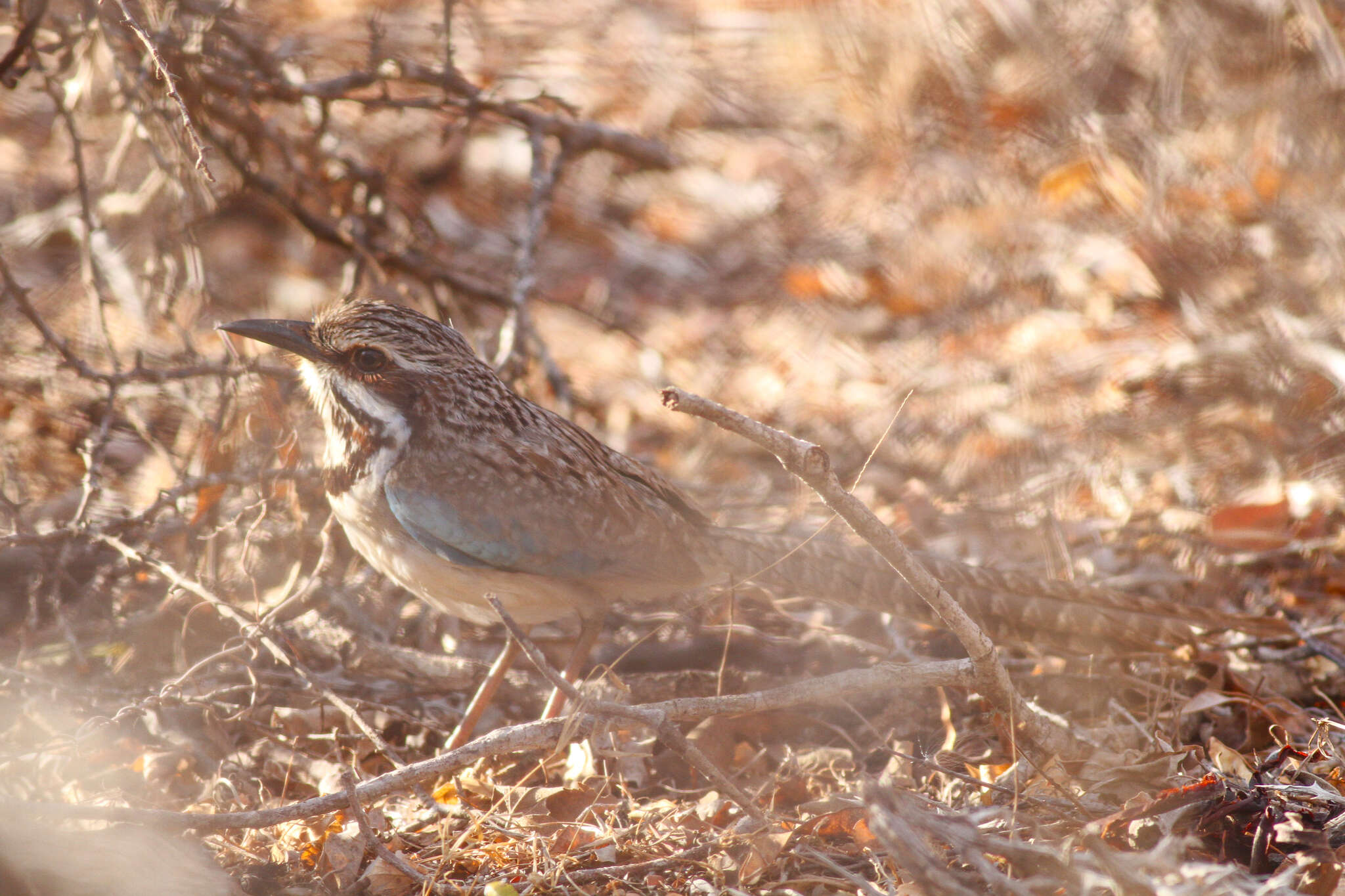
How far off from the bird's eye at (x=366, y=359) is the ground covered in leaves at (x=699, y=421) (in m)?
0.55

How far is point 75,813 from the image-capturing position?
117 inches

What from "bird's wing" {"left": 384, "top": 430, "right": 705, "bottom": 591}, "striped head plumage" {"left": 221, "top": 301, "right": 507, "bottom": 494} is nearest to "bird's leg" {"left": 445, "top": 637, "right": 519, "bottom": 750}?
"bird's wing" {"left": 384, "top": 430, "right": 705, "bottom": 591}

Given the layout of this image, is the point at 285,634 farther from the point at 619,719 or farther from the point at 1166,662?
the point at 1166,662

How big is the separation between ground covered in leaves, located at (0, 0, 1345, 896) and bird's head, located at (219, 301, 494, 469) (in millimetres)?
391

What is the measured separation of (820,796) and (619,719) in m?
1.17

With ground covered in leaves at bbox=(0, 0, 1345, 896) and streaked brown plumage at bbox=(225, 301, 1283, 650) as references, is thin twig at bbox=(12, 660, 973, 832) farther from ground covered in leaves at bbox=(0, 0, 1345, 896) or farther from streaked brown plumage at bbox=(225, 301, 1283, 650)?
streaked brown plumage at bbox=(225, 301, 1283, 650)

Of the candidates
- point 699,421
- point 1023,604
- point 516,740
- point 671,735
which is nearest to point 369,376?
point 516,740

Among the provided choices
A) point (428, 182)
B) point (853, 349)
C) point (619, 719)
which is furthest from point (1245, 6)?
point (619, 719)

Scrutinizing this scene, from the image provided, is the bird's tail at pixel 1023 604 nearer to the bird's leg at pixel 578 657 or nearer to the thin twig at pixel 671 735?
the bird's leg at pixel 578 657

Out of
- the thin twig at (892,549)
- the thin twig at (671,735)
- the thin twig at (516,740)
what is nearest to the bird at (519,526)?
the thin twig at (892,549)

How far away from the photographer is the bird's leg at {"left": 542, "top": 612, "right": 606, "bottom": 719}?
4.49m

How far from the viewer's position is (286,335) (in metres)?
4.59

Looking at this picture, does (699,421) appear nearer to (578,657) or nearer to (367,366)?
(578,657)

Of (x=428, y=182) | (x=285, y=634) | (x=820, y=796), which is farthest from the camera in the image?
(x=428, y=182)
